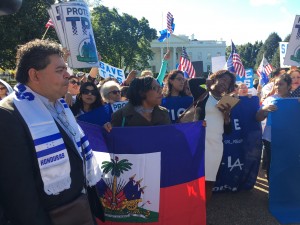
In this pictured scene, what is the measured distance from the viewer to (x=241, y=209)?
13.7ft

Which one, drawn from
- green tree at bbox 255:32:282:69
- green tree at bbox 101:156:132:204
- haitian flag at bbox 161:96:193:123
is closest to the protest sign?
haitian flag at bbox 161:96:193:123

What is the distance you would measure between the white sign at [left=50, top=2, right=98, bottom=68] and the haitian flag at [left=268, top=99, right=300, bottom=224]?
342 cm

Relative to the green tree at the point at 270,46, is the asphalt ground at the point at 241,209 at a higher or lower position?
lower

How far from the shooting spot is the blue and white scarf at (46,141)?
1.65 meters

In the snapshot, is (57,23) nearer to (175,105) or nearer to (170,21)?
(175,105)

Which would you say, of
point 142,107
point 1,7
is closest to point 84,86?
point 142,107

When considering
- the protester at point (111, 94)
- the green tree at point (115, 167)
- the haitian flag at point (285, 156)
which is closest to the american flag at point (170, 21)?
the protester at point (111, 94)

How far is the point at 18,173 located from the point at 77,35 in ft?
15.6

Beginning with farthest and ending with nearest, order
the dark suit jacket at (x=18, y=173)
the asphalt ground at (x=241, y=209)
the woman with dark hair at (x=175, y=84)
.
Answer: the woman with dark hair at (x=175, y=84) → the asphalt ground at (x=241, y=209) → the dark suit jacket at (x=18, y=173)

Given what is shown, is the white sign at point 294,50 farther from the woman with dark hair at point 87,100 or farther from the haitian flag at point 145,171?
the haitian flag at point 145,171

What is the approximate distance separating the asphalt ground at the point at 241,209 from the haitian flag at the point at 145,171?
101cm

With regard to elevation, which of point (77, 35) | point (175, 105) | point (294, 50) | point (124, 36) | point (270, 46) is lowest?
point (175, 105)

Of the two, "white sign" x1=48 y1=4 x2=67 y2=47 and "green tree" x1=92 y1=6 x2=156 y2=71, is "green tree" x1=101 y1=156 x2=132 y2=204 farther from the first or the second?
"green tree" x1=92 y1=6 x2=156 y2=71

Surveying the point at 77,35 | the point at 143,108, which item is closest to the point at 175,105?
the point at 143,108
